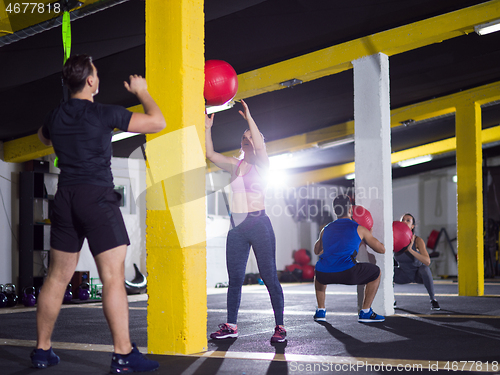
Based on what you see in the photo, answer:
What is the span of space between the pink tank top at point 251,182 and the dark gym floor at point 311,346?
103cm

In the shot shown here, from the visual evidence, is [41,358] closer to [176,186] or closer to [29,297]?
[176,186]

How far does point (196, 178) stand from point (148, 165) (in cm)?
30

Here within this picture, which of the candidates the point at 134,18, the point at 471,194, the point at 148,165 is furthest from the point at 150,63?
the point at 471,194

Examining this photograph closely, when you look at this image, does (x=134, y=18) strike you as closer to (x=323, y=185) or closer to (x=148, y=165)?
(x=148, y=165)

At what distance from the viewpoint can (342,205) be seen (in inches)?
180

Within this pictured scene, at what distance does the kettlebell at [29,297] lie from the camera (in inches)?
330

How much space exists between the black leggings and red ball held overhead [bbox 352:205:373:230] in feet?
5.25

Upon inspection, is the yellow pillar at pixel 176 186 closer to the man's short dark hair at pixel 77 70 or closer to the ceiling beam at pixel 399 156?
the man's short dark hair at pixel 77 70

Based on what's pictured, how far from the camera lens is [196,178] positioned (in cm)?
308

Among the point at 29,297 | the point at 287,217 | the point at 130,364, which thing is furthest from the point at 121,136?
the point at 287,217

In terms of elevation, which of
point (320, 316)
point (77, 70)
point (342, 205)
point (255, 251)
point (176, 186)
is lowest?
point (320, 316)

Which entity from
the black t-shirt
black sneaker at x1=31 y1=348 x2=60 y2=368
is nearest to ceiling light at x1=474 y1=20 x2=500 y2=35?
the black t-shirt

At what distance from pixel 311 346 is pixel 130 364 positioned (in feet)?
4.23

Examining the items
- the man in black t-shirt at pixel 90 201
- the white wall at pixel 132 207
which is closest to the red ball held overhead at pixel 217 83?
the man in black t-shirt at pixel 90 201
